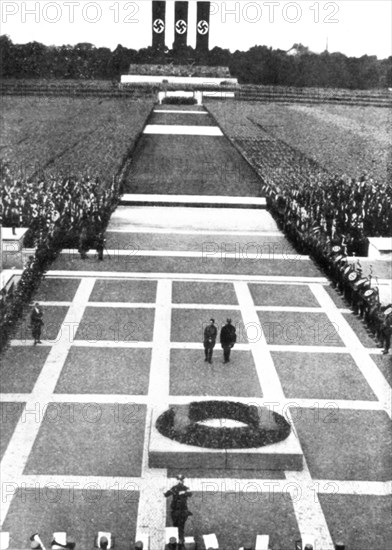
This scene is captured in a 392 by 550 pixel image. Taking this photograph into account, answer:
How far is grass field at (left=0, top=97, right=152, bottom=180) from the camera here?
114 ft

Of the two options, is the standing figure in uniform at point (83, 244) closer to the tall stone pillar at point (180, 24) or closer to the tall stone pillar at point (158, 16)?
the tall stone pillar at point (158, 16)

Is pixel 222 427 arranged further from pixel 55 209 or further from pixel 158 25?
pixel 158 25

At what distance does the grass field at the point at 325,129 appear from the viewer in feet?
124

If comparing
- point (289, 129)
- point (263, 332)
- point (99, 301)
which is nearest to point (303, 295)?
point (263, 332)

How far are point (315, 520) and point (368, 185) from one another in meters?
18.7

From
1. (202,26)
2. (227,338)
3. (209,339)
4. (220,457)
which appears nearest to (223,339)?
(227,338)

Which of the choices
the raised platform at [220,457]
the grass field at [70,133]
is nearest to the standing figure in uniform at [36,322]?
the raised platform at [220,457]

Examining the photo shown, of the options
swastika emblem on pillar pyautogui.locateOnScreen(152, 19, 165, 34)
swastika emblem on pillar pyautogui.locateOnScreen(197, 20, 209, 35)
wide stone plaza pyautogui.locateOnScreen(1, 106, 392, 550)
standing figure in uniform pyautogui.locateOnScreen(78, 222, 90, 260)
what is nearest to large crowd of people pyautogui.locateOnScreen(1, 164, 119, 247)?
standing figure in uniform pyautogui.locateOnScreen(78, 222, 90, 260)

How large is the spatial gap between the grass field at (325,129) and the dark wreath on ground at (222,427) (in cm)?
2327

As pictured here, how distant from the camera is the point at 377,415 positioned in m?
11.7

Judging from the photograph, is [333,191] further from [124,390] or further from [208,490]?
[208,490]

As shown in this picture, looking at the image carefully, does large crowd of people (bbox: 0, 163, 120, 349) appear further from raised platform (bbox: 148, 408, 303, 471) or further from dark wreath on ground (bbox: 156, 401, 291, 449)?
raised platform (bbox: 148, 408, 303, 471)

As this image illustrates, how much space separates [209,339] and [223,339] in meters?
0.24

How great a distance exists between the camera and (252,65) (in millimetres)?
94125
